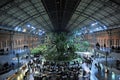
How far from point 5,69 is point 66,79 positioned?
52.4 ft

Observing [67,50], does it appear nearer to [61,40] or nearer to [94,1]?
[61,40]

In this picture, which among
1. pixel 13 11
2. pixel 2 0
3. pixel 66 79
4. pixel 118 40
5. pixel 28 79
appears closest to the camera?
pixel 2 0

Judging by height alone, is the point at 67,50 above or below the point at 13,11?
below

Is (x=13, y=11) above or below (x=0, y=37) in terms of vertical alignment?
above

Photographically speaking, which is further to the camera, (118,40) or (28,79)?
(118,40)

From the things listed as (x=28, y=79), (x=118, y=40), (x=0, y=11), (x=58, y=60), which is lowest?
(x=28, y=79)

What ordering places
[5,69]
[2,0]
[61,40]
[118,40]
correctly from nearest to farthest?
[5,69], [2,0], [118,40], [61,40]

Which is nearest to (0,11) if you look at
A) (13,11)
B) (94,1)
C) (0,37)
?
(13,11)

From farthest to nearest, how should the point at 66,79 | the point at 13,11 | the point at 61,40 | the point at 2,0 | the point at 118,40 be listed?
1. the point at 61,40
2. the point at 118,40
3. the point at 66,79
4. the point at 13,11
5. the point at 2,0

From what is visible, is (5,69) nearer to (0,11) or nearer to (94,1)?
(0,11)

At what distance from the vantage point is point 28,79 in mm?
43625

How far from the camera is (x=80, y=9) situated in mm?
43906

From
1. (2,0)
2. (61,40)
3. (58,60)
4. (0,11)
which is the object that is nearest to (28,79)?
(58,60)

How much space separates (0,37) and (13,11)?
24.5 ft
